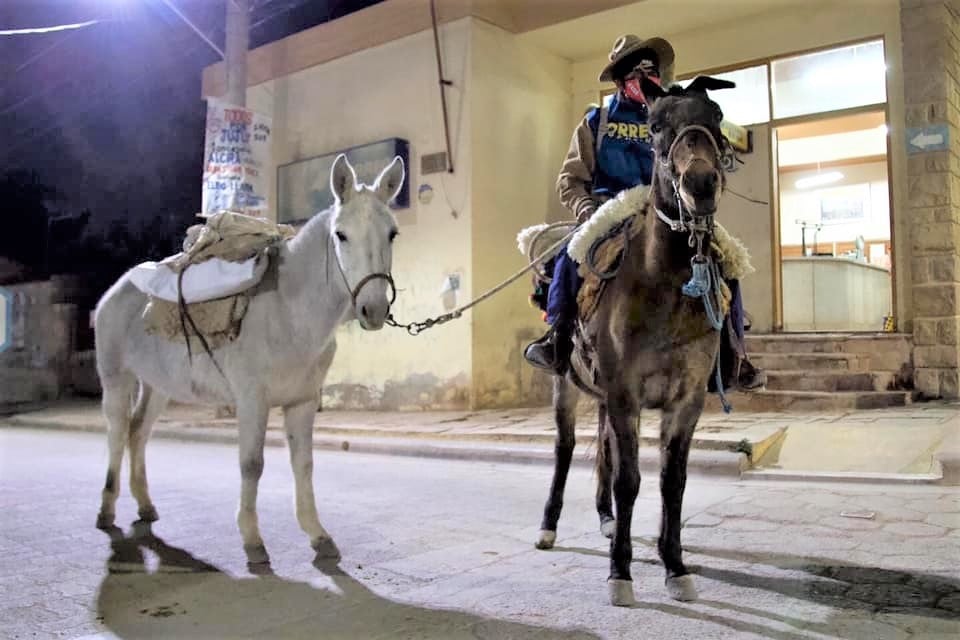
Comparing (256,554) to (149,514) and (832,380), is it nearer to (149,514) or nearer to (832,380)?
(149,514)

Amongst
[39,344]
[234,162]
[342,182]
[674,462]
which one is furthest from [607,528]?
[39,344]

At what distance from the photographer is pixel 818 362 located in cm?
995

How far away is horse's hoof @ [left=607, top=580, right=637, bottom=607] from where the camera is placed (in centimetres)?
343

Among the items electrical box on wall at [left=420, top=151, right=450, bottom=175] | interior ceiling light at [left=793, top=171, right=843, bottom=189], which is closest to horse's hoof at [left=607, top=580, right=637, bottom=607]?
electrical box on wall at [left=420, top=151, right=450, bottom=175]

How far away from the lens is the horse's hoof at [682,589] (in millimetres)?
3504

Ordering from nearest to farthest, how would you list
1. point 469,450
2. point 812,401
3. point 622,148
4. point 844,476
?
point 622,148, point 844,476, point 469,450, point 812,401

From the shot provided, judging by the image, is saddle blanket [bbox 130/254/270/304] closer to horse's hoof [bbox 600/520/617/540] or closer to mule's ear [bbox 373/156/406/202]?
mule's ear [bbox 373/156/406/202]

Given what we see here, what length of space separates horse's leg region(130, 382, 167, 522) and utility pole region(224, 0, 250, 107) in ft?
21.9

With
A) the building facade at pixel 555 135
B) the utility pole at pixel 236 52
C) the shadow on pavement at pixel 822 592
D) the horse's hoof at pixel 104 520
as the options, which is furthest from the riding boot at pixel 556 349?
the utility pole at pixel 236 52

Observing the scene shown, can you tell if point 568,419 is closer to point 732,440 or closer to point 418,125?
point 732,440

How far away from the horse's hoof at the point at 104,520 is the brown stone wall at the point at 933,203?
30.5 feet

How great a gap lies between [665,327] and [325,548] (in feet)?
7.43

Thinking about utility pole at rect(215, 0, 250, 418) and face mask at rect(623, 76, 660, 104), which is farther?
utility pole at rect(215, 0, 250, 418)

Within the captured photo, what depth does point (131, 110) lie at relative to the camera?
18672 millimetres
